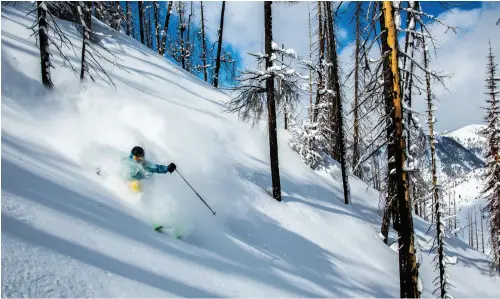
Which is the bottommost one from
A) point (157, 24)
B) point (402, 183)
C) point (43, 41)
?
point (402, 183)

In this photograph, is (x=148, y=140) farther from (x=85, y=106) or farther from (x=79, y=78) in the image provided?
(x=79, y=78)

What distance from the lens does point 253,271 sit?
7500 millimetres

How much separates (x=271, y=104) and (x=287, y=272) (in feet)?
21.7

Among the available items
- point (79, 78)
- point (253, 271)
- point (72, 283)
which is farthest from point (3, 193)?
point (79, 78)

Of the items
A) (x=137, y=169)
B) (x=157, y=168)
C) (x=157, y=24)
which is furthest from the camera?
(x=157, y=24)

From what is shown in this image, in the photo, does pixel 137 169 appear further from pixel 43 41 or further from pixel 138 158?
pixel 43 41

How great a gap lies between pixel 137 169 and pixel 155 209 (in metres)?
1.11

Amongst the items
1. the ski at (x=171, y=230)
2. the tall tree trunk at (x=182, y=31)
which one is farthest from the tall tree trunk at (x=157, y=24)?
the ski at (x=171, y=230)

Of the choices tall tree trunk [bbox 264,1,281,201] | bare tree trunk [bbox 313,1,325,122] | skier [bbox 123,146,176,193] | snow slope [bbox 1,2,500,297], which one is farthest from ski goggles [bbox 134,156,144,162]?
bare tree trunk [bbox 313,1,325,122]

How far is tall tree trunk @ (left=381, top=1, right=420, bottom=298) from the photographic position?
688cm

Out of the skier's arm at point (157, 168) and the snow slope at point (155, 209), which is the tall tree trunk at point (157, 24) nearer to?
the snow slope at point (155, 209)

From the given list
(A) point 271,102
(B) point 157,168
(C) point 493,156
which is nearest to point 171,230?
(B) point 157,168

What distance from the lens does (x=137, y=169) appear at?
25.7ft

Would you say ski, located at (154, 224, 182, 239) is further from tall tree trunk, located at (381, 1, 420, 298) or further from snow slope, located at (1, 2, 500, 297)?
tall tree trunk, located at (381, 1, 420, 298)
